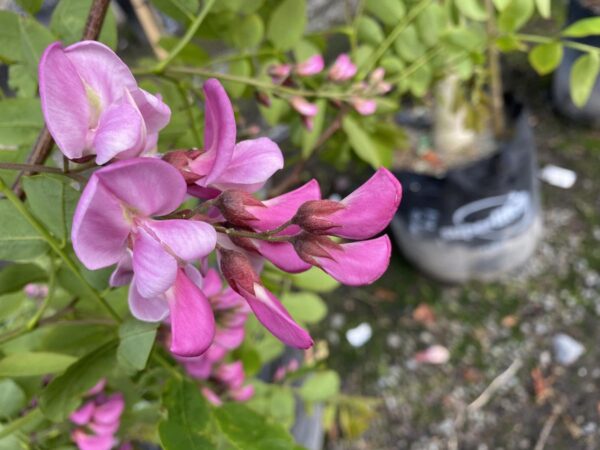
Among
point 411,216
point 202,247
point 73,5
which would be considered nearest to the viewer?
point 202,247

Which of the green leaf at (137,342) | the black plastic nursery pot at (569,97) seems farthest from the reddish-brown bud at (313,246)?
the black plastic nursery pot at (569,97)

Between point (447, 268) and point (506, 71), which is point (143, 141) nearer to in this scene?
point (447, 268)

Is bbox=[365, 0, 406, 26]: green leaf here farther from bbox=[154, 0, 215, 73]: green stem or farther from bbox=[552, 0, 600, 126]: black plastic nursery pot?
bbox=[552, 0, 600, 126]: black plastic nursery pot

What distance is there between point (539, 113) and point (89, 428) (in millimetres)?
1489

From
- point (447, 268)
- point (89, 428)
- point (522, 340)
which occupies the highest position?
point (89, 428)

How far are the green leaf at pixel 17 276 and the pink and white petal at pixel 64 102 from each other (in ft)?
0.54

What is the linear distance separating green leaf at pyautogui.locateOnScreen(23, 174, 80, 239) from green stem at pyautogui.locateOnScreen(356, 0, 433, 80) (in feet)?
1.44

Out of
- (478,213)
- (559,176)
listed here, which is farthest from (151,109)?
(559,176)

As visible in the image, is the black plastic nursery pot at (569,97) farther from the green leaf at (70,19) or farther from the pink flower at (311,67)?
the green leaf at (70,19)

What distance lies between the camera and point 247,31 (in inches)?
23.5

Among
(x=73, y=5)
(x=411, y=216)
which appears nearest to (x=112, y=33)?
(x=73, y=5)

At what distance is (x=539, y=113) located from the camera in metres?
1.70

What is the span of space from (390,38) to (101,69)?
1.64 ft

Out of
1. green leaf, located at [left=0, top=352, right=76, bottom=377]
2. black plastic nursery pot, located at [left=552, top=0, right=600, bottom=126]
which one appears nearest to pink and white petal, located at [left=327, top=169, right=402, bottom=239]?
green leaf, located at [left=0, top=352, right=76, bottom=377]
